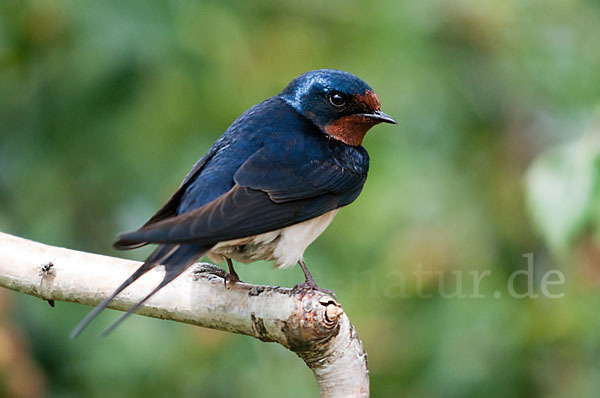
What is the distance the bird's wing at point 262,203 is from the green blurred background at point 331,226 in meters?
0.67

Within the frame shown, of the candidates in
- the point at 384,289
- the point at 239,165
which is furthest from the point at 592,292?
the point at 239,165

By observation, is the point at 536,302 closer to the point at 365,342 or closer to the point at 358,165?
the point at 365,342

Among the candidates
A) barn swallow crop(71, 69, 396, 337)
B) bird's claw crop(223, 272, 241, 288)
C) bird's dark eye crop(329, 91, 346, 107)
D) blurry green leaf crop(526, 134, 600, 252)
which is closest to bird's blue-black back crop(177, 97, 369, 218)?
barn swallow crop(71, 69, 396, 337)

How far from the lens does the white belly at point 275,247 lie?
2.46 meters

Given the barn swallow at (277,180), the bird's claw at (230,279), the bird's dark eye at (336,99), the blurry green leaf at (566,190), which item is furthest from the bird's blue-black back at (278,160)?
the blurry green leaf at (566,190)

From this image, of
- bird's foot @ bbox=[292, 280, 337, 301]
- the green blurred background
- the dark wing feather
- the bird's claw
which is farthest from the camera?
the green blurred background

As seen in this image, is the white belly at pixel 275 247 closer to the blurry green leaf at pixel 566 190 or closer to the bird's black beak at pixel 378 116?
the bird's black beak at pixel 378 116

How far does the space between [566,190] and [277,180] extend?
88 centimetres

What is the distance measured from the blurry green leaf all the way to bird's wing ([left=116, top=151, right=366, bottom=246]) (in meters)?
0.60

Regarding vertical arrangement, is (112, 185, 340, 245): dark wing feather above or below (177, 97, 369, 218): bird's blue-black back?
below

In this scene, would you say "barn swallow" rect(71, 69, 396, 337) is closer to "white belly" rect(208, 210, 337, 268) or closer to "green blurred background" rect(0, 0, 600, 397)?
"white belly" rect(208, 210, 337, 268)

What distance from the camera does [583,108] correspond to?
12.6 ft

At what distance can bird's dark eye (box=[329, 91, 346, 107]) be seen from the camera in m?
2.72

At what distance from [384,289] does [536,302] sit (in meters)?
0.69
